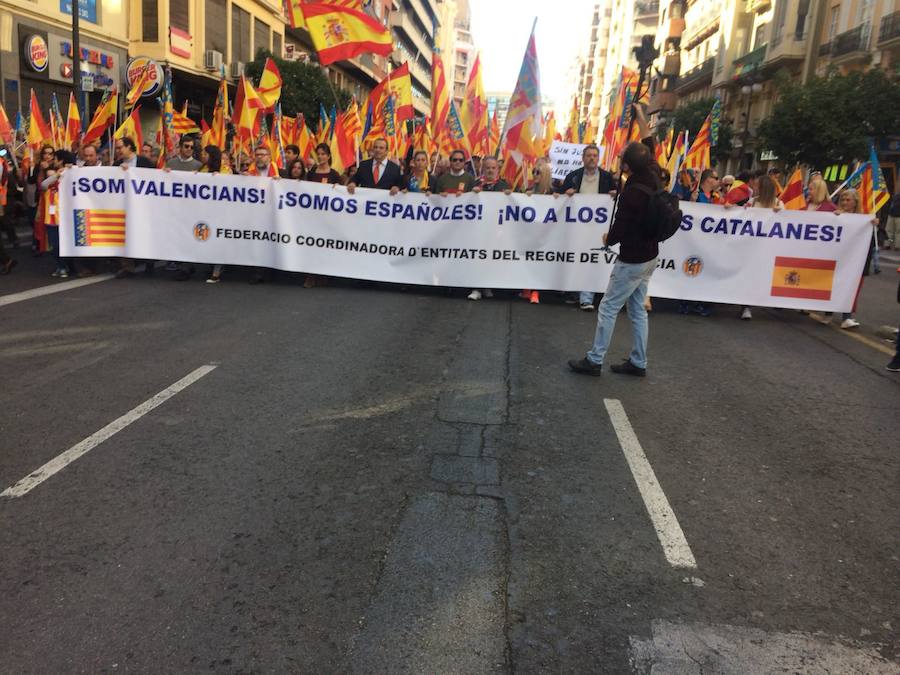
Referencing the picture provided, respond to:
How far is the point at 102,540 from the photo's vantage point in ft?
10.5

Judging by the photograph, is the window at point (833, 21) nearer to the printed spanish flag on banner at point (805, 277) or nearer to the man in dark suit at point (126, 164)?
the printed spanish flag on banner at point (805, 277)

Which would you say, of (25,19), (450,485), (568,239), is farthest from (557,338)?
(25,19)

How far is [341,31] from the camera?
39.4 ft

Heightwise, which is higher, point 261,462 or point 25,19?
point 25,19

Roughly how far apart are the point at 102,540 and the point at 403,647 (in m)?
1.47

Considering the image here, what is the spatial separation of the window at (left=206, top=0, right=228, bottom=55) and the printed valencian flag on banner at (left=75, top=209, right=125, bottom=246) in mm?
24678

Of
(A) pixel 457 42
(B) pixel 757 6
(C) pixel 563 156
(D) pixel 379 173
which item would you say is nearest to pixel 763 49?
(B) pixel 757 6

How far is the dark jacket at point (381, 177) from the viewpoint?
1025 cm

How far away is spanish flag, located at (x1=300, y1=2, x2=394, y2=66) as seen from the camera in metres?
11.9

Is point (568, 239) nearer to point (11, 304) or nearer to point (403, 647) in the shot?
point (11, 304)

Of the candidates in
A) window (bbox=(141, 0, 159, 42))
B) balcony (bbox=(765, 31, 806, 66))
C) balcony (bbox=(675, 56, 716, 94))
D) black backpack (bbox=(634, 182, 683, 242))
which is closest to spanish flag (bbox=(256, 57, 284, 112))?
black backpack (bbox=(634, 182, 683, 242))

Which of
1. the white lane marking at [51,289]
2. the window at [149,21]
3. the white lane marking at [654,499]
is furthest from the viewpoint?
the window at [149,21]

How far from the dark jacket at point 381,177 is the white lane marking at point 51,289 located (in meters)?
3.56

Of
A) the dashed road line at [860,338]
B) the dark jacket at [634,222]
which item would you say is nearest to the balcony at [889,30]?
the dashed road line at [860,338]
